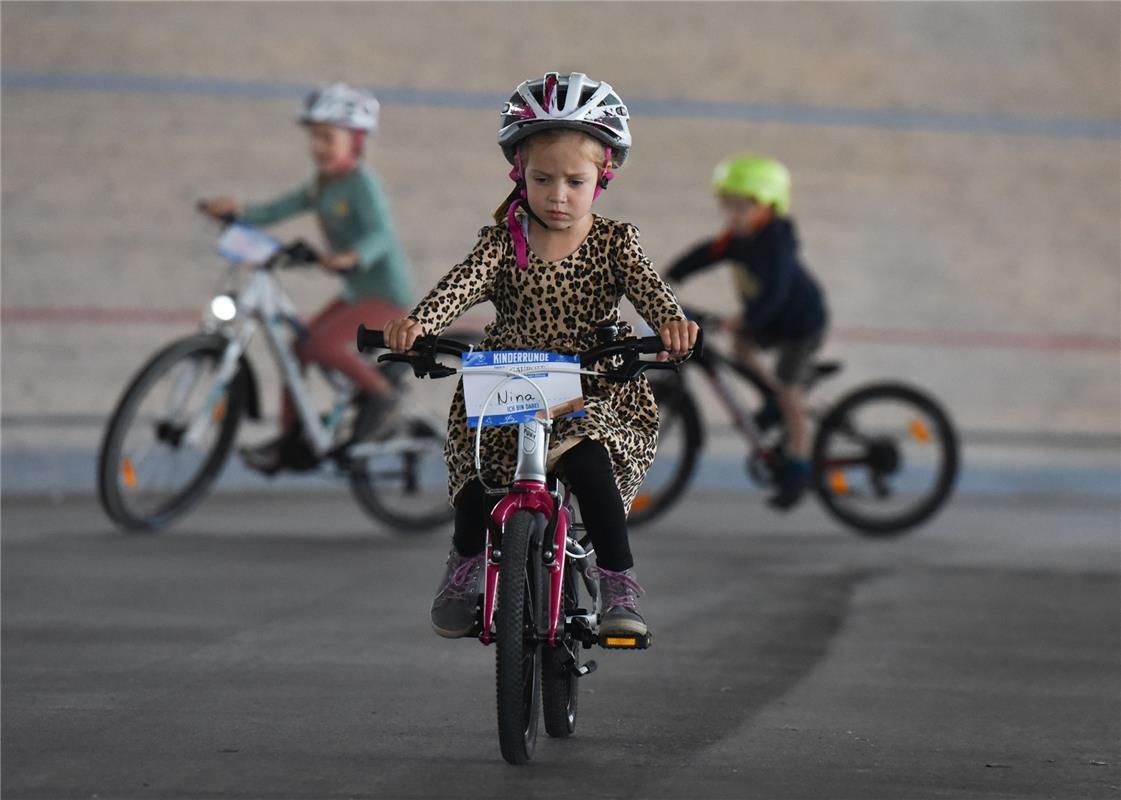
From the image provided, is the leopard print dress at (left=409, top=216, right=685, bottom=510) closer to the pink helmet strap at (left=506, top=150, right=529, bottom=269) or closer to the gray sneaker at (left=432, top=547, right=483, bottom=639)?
the pink helmet strap at (left=506, top=150, right=529, bottom=269)

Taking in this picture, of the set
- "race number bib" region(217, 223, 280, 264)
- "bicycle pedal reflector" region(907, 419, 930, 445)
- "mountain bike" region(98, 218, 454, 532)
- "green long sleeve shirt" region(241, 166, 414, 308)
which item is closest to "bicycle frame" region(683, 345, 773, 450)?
"bicycle pedal reflector" region(907, 419, 930, 445)

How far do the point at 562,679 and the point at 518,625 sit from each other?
1.55ft

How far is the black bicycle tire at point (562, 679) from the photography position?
492cm

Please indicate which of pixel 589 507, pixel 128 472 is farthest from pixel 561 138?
pixel 128 472

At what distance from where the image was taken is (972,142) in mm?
19094

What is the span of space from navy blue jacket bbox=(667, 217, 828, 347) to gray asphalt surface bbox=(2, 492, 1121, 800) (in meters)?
1.08

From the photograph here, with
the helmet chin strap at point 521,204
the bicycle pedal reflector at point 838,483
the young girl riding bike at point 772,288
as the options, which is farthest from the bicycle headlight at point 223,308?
the helmet chin strap at point 521,204

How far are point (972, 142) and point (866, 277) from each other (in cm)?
282

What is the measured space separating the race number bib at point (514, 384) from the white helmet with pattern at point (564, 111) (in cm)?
58

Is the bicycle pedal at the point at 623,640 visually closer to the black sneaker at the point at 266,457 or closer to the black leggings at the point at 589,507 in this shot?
the black leggings at the point at 589,507

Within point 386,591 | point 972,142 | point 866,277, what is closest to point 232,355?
point 386,591

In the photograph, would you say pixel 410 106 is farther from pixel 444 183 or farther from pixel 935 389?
pixel 935 389

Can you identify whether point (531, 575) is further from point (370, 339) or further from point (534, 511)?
point (370, 339)

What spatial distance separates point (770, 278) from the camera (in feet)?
32.9
